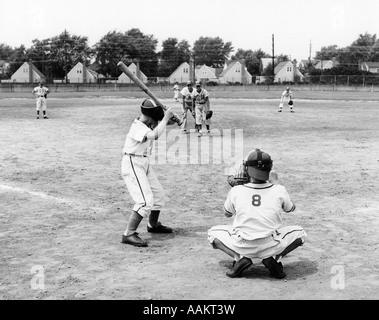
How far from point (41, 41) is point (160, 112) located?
11370 centimetres

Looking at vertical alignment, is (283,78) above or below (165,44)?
below

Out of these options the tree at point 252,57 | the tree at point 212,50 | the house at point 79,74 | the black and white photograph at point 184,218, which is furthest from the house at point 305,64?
the black and white photograph at point 184,218

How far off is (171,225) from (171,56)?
11814 centimetres

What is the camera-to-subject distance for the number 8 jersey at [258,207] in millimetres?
5316

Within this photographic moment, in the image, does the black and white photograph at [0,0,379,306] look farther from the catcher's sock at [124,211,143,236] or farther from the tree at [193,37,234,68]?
the tree at [193,37,234,68]

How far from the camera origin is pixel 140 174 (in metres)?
6.71

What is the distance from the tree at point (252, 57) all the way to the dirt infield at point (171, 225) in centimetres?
11271

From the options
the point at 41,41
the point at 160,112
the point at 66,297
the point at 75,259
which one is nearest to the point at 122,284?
the point at 66,297

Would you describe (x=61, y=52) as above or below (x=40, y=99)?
above

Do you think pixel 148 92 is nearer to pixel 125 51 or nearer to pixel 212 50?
pixel 125 51

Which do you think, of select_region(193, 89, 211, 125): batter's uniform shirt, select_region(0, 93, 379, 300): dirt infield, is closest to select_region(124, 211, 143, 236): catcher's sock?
select_region(0, 93, 379, 300): dirt infield

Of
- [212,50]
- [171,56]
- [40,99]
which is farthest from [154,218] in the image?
[212,50]

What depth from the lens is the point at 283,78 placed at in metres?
118
